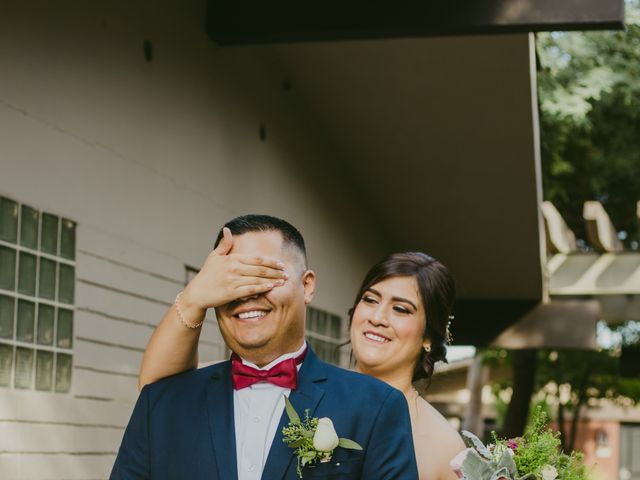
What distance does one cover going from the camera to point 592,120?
53.6 ft

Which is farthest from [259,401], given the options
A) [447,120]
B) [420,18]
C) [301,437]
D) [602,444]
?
[602,444]

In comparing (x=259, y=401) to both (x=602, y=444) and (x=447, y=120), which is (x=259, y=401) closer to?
(x=447, y=120)

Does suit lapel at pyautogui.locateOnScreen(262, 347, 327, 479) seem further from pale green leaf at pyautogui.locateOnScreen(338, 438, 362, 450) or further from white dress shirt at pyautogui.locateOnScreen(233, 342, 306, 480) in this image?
pale green leaf at pyautogui.locateOnScreen(338, 438, 362, 450)

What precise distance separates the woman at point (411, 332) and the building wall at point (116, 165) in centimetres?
213

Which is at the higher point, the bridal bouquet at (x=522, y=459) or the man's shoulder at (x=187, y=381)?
the man's shoulder at (x=187, y=381)

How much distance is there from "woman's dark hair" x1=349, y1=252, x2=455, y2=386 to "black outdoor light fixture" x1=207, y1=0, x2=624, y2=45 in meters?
3.15

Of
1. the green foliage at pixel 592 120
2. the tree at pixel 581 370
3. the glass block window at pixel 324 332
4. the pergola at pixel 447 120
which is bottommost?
the tree at pixel 581 370

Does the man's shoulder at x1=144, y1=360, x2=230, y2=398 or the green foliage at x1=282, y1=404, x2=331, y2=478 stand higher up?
the man's shoulder at x1=144, y1=360, x2=230, y2=398

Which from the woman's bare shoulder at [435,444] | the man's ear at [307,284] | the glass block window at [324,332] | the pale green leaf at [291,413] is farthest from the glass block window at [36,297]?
the glass block window at [324,332]

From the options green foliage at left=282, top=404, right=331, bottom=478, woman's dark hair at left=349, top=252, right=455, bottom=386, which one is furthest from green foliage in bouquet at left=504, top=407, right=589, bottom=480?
green foliage at left=282, top=404, right=331, bottom=478

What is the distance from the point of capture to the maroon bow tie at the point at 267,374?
3.03 m

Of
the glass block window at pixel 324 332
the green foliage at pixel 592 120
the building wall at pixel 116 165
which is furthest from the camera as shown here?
the green foliage at pixel 592 120

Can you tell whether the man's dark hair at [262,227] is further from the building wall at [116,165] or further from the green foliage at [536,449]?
the building wall at [116,165]

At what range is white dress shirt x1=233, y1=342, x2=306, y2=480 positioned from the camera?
295 cm
